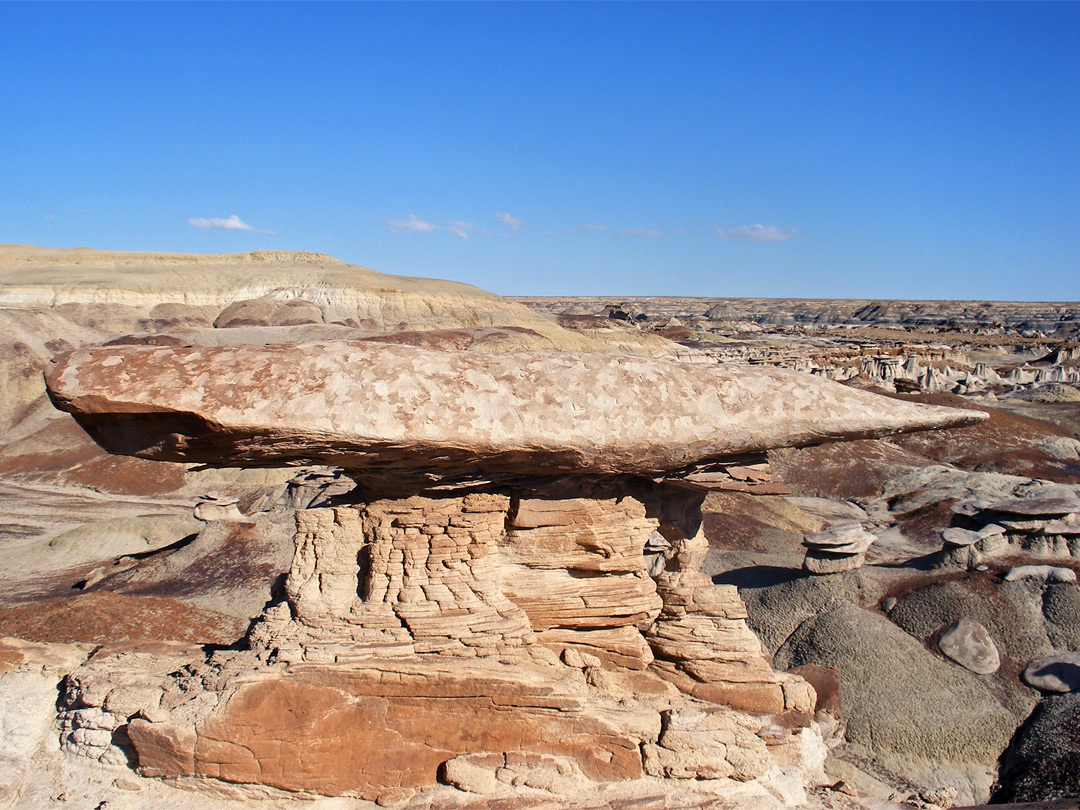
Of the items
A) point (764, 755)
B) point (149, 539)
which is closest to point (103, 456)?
point (149, 539)

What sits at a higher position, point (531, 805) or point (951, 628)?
point (531, 805)

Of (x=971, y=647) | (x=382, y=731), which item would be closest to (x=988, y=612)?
(x=971, y=647)

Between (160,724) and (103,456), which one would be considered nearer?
(160,724)

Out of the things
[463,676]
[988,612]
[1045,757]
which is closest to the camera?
[463,676]

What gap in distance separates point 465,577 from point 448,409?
4.75 ft

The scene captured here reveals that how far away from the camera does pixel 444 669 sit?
16.8 ft

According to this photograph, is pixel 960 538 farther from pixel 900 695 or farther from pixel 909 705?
pixel 909 705

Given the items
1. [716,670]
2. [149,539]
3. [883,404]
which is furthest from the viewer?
[149,539]

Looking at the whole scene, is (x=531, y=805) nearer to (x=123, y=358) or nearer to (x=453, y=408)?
(x=453, y=408)

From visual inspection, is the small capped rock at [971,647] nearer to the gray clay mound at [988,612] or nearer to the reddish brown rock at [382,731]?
the gray clay mound at [988,612]

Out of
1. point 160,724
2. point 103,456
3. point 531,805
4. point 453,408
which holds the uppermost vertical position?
point 453,408

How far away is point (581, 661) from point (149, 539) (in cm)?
1258

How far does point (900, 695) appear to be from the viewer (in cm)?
968

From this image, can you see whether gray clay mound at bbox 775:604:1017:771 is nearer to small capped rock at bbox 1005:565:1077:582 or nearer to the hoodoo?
small capped rock at bbox 1005:565:1077:582
